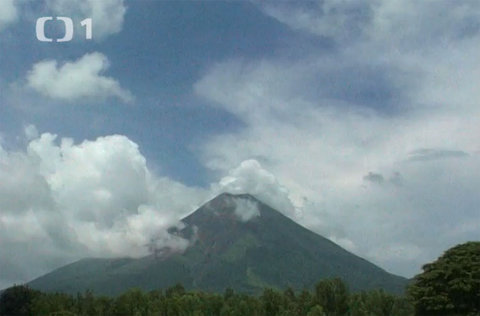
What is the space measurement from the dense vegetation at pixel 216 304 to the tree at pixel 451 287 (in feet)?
78.6

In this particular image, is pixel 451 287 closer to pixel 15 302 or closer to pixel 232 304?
pixel 232 304

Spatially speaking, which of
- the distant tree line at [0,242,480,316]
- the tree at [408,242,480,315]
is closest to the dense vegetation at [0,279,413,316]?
the distant tree line at [0,242,480,316]

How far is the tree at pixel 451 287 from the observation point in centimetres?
6125

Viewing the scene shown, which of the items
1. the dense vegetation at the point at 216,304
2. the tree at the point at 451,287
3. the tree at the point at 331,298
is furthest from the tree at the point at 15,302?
the tree at the point at 451,287

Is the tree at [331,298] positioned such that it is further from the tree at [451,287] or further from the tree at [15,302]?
the tree at [15,302]

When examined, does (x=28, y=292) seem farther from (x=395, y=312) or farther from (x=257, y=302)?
(x=395, y=312)

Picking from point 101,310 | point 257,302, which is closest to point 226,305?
point 257,302

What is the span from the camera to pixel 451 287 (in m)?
61.5

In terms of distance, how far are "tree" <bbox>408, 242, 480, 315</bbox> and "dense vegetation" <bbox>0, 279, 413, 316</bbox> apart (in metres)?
24.0

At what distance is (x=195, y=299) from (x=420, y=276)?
48790 mm

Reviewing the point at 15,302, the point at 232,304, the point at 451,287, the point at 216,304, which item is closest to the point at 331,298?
the point at 232,304

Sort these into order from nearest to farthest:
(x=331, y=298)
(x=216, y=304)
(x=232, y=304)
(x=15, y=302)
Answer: (x=331, y=298) → (x=216, y=304) → (x=232, y=304) → (x=15, y=302)

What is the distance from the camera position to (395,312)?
Answer: 86625mm

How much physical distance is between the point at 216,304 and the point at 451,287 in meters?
49.3
